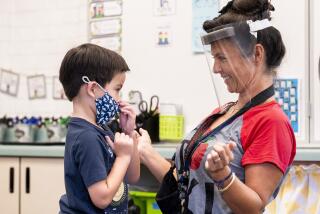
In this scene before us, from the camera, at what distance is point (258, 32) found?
47.9 inches

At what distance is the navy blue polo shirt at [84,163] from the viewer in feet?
4.32

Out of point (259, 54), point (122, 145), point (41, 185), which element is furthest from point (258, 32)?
point (41, 185)

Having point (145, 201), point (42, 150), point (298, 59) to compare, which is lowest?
point (145, 201)

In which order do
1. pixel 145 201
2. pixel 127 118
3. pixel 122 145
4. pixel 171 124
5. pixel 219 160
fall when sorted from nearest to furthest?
pixel 219 160, pixel 122 145, pixel 127 118, pixel 145 201, pixel 171 124

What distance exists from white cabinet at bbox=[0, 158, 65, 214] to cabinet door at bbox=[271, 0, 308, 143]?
1.43 metres

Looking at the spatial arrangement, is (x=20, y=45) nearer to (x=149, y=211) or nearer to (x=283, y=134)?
(x=149, y=211)

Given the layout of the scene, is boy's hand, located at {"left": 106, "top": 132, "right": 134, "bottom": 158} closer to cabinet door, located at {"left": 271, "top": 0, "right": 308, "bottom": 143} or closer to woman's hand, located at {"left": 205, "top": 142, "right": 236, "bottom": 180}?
woman's hand, located at {"left": 205, "top": 142, "right": 236, "bottom": 180}

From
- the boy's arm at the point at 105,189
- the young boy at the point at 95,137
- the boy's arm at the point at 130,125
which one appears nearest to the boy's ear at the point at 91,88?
the young boy at the point at 95,137

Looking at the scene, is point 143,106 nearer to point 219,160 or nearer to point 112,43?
point 112,43

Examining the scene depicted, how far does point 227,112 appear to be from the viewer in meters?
1.40

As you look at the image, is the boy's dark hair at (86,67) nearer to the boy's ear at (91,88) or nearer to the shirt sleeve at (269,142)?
the boy's ear at (91,88)

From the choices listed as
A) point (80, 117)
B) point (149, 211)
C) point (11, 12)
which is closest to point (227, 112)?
point (80, 117)

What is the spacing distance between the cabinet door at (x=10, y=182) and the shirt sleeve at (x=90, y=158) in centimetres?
155

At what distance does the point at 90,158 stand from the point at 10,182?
5.40ft
